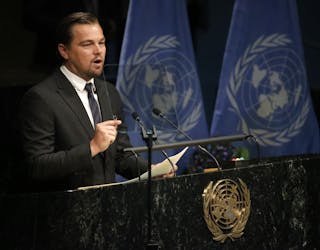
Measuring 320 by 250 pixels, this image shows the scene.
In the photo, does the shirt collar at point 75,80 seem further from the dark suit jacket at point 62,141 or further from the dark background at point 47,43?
the dark background at point 47,43

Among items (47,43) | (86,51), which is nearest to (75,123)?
(86,51)

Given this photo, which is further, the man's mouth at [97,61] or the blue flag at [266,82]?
the blue flag at [266,82]

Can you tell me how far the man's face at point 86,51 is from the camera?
11.6 feet

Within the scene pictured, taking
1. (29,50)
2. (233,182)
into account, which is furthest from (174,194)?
(29,50)

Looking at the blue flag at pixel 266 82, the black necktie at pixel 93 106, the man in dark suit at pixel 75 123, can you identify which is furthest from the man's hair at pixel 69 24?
the blue flag at pixel 266 82

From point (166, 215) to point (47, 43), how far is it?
8.74 ft

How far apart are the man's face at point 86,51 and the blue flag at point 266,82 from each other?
2.38 meters

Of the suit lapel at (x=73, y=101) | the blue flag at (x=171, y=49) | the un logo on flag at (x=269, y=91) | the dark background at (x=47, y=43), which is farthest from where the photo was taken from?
the un logo on flag at (x=269, y=91)

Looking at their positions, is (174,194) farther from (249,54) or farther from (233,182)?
(249,54)

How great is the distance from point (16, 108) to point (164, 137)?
1.70 metres

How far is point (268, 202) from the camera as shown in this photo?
10.8 feet

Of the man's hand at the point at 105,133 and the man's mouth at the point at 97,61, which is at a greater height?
the man's mouth at the point at 97,61

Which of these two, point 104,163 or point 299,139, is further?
point 299,139

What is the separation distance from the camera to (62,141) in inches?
136
